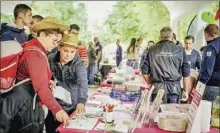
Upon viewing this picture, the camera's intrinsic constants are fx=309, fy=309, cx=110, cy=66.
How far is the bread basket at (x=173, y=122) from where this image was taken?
2041 mm

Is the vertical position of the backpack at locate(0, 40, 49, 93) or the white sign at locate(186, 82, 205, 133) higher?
the backpack at locate(0, 40, 49, 93)

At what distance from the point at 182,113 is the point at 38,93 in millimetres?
1015

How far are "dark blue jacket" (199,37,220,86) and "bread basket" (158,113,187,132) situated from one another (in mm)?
1573

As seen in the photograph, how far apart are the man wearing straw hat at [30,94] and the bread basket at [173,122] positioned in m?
0.68

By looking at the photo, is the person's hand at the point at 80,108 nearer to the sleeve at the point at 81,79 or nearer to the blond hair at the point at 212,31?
the sleeve at the point at 81,79

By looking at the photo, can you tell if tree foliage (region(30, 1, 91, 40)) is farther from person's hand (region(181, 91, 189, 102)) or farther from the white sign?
the white sign

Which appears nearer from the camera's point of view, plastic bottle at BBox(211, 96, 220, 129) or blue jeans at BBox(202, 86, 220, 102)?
plastic bottle at BBox(211, 96, 220, 129)

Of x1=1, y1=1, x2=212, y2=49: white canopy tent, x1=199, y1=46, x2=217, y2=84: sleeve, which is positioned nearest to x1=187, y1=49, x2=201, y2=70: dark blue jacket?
x1=199, y1=46, x2=217, y2=84: sleeve

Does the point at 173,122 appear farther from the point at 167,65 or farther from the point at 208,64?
the point at 208,64

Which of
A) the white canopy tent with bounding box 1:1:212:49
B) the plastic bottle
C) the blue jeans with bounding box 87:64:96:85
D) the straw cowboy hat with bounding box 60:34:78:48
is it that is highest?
the white canopy tent with bounding box 1:1:212:49

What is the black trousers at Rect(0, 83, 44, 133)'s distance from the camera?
1.69m

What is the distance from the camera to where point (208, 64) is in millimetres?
3539

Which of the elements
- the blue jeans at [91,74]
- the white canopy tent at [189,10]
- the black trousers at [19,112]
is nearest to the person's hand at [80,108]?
the black trousers at [19,112]

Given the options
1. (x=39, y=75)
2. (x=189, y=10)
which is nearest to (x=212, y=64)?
(x=39, y=75)
